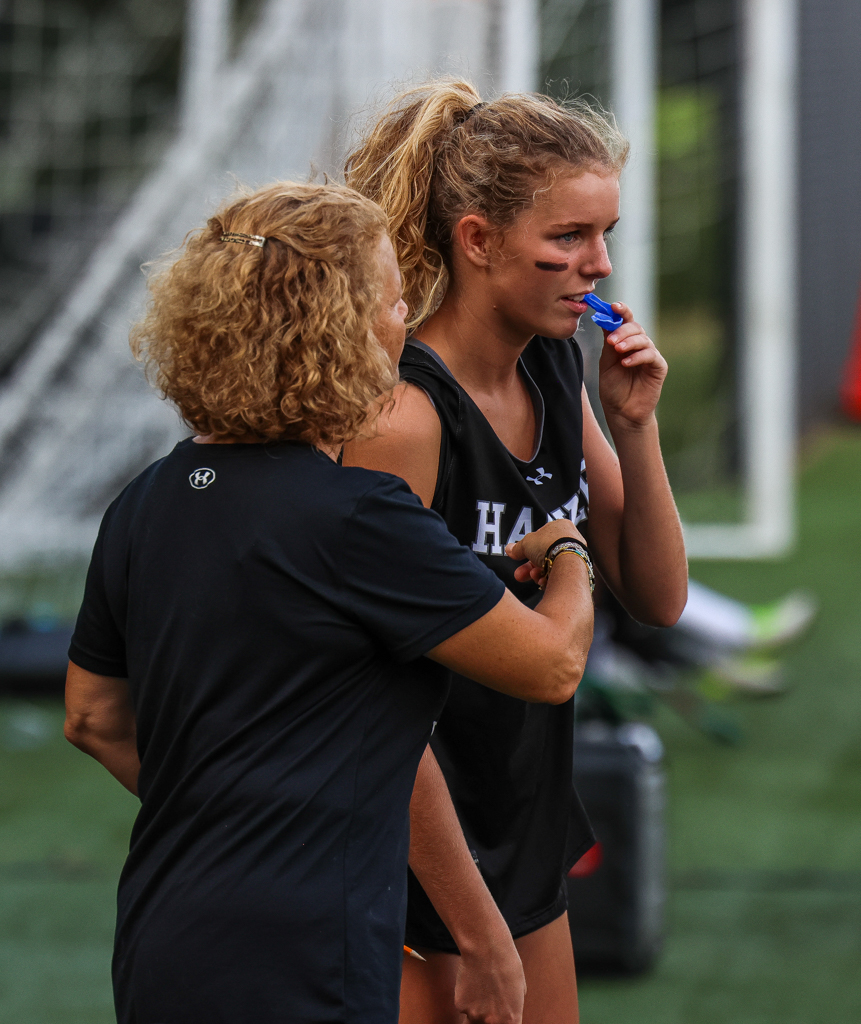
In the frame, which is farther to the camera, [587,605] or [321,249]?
[587,605]

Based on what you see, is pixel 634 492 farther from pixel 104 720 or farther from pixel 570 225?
pixel 104 720

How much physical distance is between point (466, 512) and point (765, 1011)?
1875 millimetres

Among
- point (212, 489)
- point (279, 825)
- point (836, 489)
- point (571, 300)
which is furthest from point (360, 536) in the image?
point (836, 489)

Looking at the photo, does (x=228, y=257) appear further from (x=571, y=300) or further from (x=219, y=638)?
(x=571, y=300)

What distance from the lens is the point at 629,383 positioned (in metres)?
1.50

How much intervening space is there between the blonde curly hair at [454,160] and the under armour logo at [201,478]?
0.39 m

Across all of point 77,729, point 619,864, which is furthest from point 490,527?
point 619,864

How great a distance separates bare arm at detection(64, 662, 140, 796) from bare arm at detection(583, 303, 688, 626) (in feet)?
2.10

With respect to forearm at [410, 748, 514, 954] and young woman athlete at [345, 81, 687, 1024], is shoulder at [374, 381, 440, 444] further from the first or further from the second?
forearm at [410, 748, 514, 954]

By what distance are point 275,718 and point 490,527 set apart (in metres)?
0.40

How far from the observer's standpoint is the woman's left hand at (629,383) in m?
1.47

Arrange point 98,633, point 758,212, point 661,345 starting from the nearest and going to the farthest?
point 98,633 → point 758,212 → point 661,345

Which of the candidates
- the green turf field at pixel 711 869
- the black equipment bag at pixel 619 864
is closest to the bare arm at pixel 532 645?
the black equipment bag at pixel 619 864

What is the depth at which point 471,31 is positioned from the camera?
15.7ft
